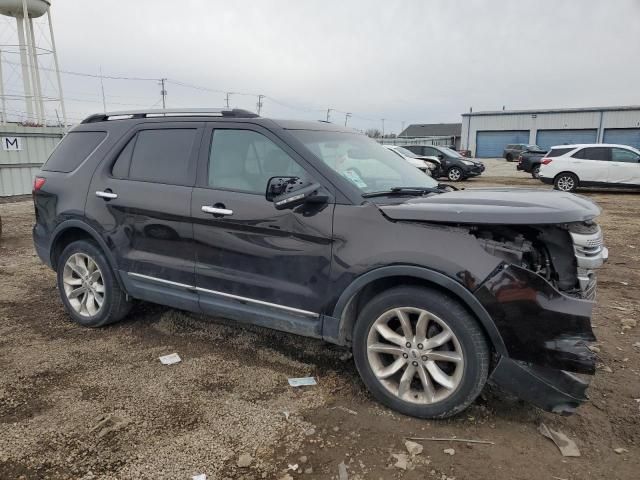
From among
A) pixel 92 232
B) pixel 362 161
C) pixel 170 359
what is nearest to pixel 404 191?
pixel 362 161

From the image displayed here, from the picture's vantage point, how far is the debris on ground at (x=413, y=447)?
260cm

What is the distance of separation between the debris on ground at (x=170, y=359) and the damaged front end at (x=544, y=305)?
233 cm

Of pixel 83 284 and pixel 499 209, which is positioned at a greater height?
pixel 499 209

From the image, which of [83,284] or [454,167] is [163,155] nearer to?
[83,284]

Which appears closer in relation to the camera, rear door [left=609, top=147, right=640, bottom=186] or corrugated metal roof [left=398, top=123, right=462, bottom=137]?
rear door [left=609, top=147, right=640, bottom=186]

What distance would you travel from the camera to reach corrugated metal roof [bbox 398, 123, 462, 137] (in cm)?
8253

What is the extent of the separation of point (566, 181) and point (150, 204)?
16514mm

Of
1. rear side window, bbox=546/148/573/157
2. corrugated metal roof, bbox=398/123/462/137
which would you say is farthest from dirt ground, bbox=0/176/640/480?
corrugated metal roof, bbox=398/123/462/137

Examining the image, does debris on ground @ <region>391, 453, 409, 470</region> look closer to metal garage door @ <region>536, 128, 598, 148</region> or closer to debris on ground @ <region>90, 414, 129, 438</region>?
debris on ground @ <region>90, 414, 129, 438</region>

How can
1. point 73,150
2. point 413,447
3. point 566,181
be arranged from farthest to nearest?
point 566,181
point 73,150
point 413,447

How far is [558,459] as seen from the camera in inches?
100.0

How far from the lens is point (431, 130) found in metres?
84.8

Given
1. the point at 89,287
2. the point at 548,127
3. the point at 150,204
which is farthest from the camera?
the point at 548,127

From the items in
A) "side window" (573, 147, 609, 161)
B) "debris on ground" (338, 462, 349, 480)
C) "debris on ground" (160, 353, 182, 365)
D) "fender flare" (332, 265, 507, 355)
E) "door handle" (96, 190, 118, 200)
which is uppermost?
"side window" (573, 147, 609, 161)
